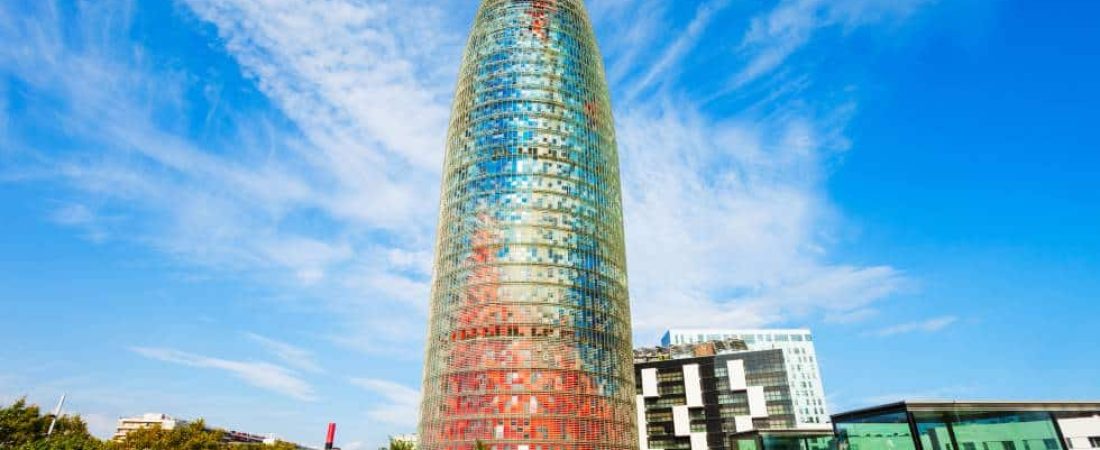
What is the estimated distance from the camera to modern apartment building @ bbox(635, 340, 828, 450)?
122125 mm

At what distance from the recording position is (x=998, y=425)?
33.2 meters

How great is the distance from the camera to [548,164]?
107500 mm

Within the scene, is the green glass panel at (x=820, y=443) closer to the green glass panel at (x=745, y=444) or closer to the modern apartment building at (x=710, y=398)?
the green glass panel at (x=745, y=444)

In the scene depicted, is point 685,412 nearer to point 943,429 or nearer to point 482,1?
point 943,429

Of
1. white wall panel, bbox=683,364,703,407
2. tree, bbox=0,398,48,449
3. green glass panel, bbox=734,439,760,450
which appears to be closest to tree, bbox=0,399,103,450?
tree, bbox=0,398,48,449

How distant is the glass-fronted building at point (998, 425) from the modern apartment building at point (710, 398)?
92.3 meters

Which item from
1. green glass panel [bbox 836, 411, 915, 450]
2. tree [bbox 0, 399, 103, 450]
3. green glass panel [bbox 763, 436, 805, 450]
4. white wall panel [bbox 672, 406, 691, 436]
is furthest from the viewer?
white wall panel [bbox 672, 406, 691, 436]

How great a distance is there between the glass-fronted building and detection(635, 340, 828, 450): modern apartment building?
92325 mm

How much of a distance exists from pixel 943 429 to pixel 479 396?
67.9 meters

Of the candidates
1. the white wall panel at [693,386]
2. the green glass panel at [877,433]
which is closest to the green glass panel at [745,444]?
the green glass panel at [877,433]

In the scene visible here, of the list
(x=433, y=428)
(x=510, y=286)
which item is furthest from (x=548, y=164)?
(x=433, y=428)

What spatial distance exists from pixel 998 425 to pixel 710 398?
316 feet

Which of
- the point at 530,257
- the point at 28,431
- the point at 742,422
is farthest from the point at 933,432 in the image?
the point at 28,431

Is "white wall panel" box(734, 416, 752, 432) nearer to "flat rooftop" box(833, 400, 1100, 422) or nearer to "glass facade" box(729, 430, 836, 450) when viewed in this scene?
"glass facade" box(729, 430, 836, 450)
